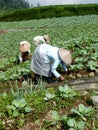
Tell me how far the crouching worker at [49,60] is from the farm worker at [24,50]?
5.79ft

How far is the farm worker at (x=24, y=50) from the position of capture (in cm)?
1119

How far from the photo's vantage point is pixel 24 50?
1130 cm

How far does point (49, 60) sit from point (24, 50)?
2324mm

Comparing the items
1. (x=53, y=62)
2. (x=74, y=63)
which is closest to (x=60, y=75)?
(x=53, y=62)

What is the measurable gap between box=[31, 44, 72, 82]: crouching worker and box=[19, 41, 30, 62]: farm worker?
176 cm

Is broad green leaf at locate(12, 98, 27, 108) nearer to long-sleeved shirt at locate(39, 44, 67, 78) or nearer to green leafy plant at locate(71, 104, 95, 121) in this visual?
green leafy plant at locate(71, 104, 95, 121)

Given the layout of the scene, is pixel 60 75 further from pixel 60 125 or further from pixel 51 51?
pixel 60 125

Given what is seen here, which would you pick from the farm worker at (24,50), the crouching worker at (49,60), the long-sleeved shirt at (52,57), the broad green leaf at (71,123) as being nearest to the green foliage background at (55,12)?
the farm worker at (24,50)

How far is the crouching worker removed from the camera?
28.9 feet

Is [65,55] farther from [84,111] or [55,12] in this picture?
[55,12]

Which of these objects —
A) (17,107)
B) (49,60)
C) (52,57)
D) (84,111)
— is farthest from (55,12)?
(84,111)

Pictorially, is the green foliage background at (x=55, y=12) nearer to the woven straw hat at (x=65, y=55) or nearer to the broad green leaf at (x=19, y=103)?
the woven straw hat at (x=65, y=55)

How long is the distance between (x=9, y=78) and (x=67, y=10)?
46353mm

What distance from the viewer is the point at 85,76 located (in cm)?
916
